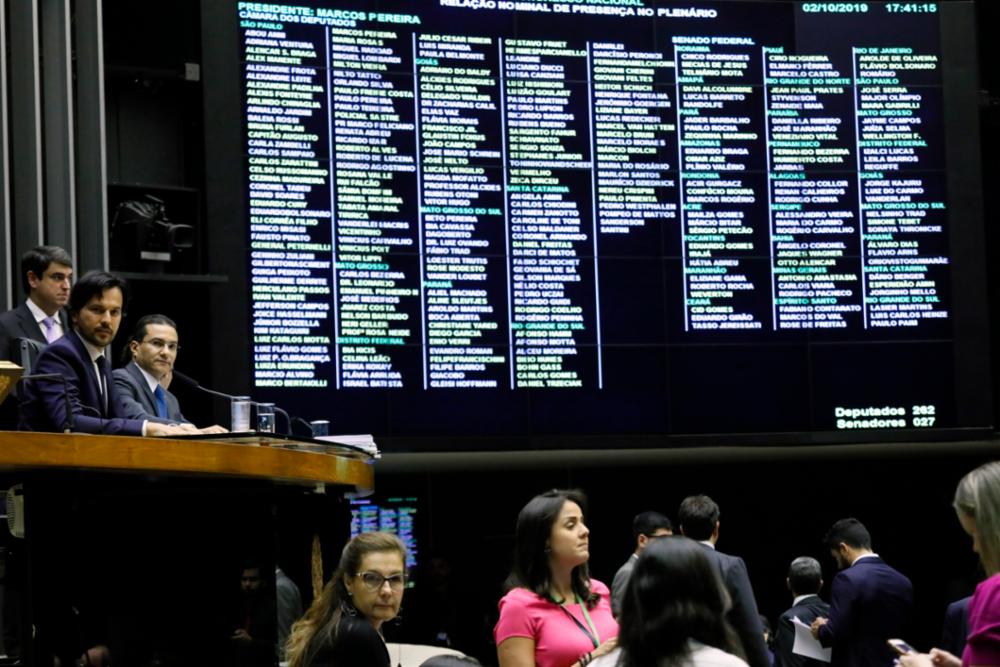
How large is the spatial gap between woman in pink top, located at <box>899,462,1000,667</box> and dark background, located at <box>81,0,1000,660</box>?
183 inches

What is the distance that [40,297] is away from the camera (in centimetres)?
521

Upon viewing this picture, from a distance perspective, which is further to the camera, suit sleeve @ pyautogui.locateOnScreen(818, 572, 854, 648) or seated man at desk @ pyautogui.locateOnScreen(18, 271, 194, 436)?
suit sleeve @ pyautogui.locateOnScreen(818, 572, 854, 648)

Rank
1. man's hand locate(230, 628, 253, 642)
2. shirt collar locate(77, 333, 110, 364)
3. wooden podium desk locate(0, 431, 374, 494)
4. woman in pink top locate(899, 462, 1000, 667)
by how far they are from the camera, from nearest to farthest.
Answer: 1. woman in pink top locate(899, 462, 1000, 667)
2. wooden podium desk locate(0, 431, 374, 494)
3. man's hand locate(230, 628, 253, 642)
4. shirt collar locate(77, 333, 110, 364)

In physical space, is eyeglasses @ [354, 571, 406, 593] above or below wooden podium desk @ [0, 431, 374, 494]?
below

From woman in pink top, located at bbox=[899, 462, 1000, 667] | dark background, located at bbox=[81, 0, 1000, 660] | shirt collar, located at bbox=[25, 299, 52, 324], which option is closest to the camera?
woman in pink top, located at bbox=[899, 462, 1000, 667]

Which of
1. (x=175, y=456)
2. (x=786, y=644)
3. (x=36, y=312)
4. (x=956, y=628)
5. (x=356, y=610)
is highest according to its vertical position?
(x=36, y=312)

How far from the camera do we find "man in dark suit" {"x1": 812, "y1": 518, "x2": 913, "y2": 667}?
564cm

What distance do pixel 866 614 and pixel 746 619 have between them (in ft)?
3.89

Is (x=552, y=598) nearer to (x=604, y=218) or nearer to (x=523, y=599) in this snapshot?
(x=523, y=599)

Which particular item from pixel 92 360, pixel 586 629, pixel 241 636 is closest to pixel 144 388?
pixel 92 360

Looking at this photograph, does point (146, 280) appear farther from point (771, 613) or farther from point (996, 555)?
point (996, 555)

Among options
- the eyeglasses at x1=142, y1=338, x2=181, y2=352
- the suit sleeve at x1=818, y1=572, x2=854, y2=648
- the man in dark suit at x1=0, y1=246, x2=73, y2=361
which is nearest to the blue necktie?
the eyeglasses at x1=142, y1=338, x2=181, y2=352

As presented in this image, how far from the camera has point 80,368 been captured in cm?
387

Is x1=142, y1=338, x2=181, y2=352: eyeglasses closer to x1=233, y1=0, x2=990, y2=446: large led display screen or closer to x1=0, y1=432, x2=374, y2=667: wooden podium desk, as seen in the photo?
x1=0, y1=432, x2=374, y2=667: wooden podium desk
